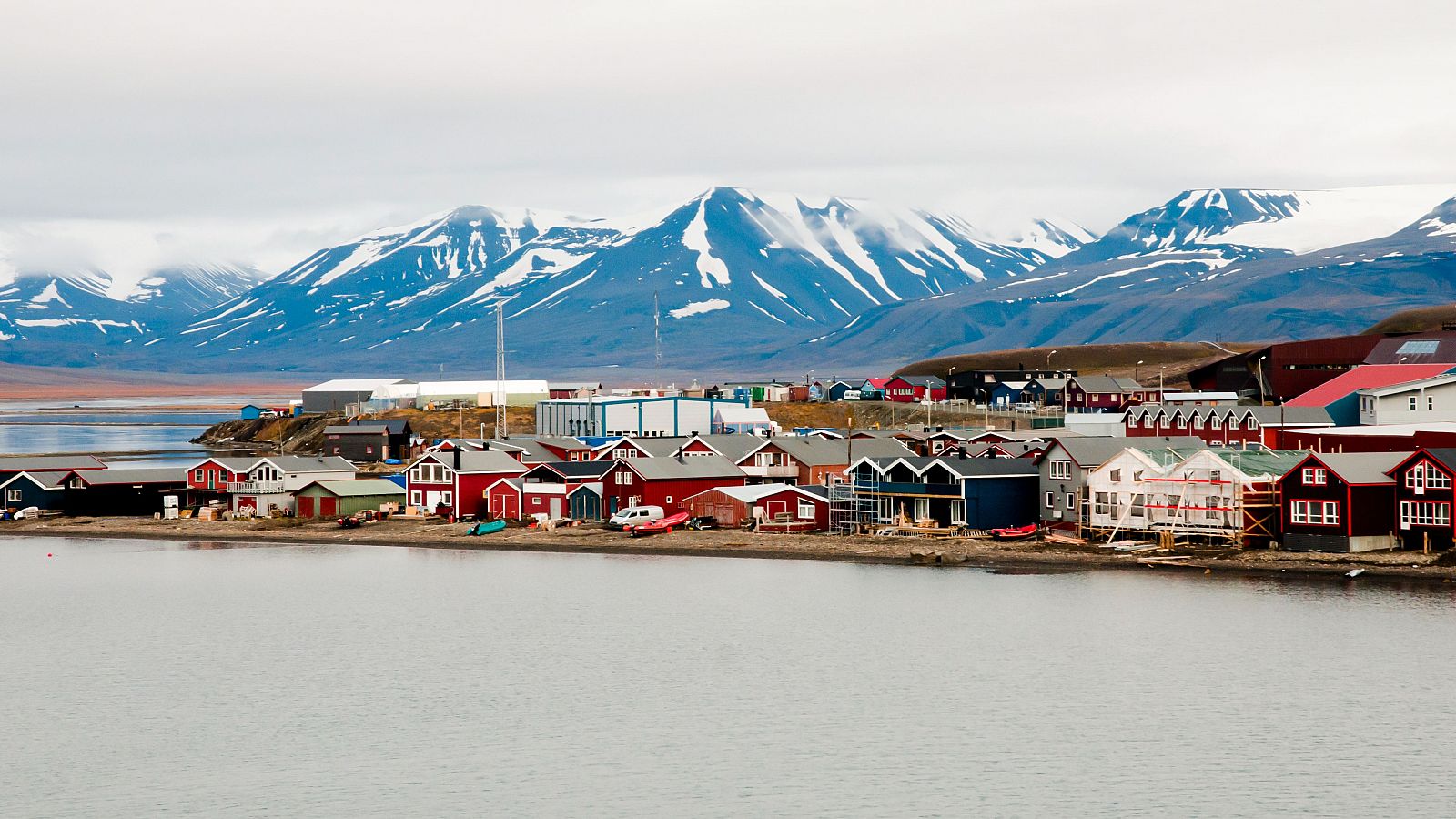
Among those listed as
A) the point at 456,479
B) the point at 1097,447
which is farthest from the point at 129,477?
the point at 1097,447

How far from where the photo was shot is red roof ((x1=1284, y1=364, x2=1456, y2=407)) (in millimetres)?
76562

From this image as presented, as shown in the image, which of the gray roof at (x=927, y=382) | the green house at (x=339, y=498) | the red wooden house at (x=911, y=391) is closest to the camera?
the green house at (x=339, y=498)

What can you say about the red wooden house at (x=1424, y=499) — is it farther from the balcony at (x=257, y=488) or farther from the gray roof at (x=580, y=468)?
the balcony at (x=257, y=488)

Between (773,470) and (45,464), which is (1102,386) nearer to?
(773,470)

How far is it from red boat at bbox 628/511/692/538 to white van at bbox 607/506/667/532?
0.39 meters

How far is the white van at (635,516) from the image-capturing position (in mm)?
58156

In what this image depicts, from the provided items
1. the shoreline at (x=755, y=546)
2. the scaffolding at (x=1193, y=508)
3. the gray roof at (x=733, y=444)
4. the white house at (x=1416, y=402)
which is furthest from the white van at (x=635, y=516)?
the white house at (x=1416, y=402)

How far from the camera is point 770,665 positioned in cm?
3738

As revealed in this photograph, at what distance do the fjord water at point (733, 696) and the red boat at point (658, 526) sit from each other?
6.04 m

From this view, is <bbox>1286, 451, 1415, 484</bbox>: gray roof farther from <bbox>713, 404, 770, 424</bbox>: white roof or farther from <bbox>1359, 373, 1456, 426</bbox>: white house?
<bbox>713, 404, 770, 424</bbox>: white roof

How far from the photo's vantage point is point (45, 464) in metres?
73.9

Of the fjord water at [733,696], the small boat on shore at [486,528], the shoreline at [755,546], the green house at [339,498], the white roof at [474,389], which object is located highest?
the white roof at [474,389]

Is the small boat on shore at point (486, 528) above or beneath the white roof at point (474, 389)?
beneath

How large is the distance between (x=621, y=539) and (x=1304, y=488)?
21318mm
